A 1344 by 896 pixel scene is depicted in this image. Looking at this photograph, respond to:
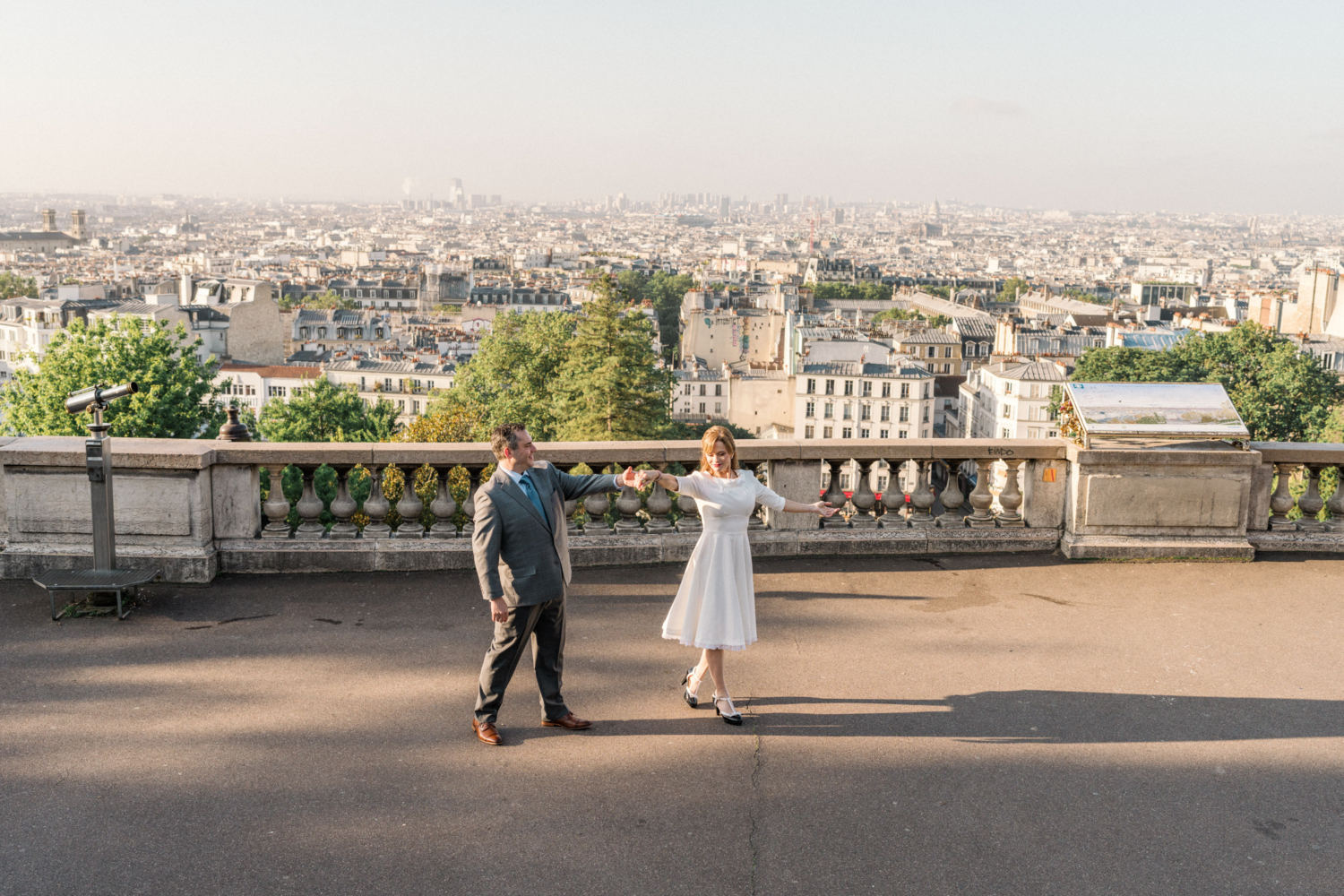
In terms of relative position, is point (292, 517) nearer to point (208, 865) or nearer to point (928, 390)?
point (208, 865)

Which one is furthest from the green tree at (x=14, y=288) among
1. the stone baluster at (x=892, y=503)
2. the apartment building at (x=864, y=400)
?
the stone baluster at (x=892, y=503)

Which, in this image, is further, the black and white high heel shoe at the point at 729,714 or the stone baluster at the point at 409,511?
the stone baluster at the point at 409,511

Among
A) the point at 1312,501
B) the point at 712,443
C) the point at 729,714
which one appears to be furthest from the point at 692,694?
the point at 1312,501

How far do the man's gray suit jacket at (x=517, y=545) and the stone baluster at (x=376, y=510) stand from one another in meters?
3.27

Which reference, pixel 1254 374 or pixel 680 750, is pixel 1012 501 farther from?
pixel 1254 374

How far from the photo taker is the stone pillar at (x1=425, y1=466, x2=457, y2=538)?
9.03m

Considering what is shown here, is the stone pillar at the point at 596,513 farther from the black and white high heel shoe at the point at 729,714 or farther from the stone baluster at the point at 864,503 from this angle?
the black and white high heel shoe at the point at 729,714

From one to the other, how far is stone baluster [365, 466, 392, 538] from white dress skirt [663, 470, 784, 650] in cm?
349

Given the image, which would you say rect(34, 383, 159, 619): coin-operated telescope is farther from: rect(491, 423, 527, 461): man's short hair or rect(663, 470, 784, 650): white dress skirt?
rect(663, 470, 784, 650): white dress skirt

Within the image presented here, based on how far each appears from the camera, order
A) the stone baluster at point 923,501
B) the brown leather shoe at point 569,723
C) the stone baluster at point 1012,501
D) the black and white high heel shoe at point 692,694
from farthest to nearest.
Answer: the stone baluster at point 1012,501 → the stone baluster at point 923,501 → the black and white high heel shoe at point 692,694 → the brown leather shoe at point 569,723

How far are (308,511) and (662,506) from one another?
104 inches

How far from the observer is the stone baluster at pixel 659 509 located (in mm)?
9180

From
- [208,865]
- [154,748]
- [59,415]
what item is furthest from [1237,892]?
[59,415]

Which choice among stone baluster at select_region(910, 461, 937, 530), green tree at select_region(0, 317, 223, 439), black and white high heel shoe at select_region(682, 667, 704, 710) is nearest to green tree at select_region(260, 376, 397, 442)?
green tree at select_region(0, 317, 223, 439)
